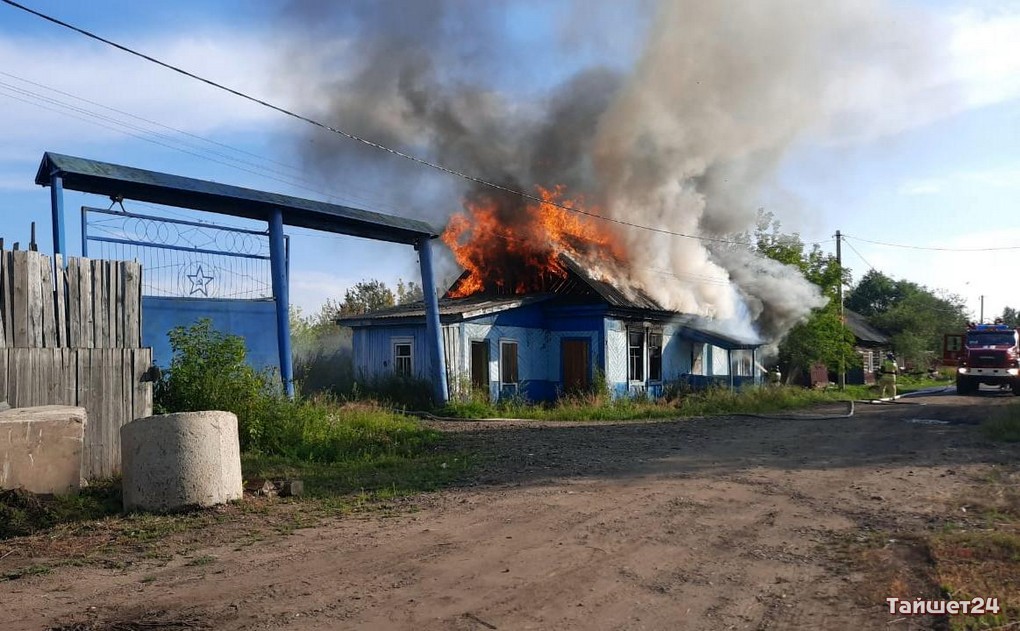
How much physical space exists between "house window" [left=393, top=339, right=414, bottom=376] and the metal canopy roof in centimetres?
498

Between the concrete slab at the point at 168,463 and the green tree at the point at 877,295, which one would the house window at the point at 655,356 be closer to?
the concrete slab at the point at 168,463

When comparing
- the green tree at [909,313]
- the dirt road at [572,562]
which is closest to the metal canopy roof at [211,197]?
the dirt road at [572,562]

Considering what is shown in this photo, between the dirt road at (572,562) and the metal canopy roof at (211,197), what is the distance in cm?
733

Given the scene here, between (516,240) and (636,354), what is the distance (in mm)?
5557

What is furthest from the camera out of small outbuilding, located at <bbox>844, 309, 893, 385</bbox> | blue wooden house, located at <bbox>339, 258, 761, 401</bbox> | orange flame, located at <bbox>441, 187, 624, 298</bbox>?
small outbuilding, located at <bbox>844, 309, 893, 385</bbox>

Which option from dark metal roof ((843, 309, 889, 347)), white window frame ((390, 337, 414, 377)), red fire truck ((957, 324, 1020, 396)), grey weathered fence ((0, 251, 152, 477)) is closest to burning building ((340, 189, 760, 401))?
white window frame ((390, 337, 414, 377))

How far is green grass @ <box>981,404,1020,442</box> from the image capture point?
44.0 ft

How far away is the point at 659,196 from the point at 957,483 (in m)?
18.7

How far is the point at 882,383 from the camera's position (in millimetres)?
25969

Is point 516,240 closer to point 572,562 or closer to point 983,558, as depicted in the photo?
point 572,562

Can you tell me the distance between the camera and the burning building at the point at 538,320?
72.0 ft

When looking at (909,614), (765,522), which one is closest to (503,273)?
(765,522)

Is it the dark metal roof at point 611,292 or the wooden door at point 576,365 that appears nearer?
the dark metal roof at point 611,292

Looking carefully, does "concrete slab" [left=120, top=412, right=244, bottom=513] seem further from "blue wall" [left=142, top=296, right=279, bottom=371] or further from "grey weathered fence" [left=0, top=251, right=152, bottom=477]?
"blue wall" [left=142, top=296, right=279, bottom=371]
